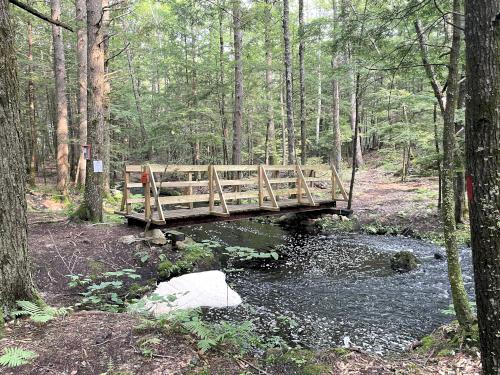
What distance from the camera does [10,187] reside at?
3607 mm

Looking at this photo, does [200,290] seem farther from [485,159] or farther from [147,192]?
[485,159]

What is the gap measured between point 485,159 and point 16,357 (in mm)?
3764

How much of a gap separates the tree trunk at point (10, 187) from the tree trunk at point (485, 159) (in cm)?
415

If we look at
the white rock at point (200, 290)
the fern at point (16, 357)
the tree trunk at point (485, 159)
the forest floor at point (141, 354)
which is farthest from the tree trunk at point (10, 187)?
the tree trunk at point (485, 159)

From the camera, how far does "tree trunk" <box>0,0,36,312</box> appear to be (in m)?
3.53

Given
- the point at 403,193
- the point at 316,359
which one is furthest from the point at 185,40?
the point at 316,359

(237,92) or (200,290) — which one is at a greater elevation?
(237,92)

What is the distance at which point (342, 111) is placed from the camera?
28.3 m

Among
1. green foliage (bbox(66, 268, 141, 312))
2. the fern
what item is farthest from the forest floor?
green foliage (bbox(66, 268, 141, 312))

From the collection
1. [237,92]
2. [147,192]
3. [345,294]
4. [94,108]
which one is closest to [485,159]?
[345,294]

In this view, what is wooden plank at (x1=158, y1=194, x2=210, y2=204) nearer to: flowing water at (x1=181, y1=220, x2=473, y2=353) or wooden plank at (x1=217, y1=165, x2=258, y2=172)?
wooden plank at (x1=217, y1=165, x2=258, y2=172)

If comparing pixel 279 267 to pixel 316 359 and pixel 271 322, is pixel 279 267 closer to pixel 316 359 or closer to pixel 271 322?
pixel 271 322

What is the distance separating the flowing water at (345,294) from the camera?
542cm

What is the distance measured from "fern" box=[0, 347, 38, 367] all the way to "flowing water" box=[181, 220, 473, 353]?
326 centimetres
